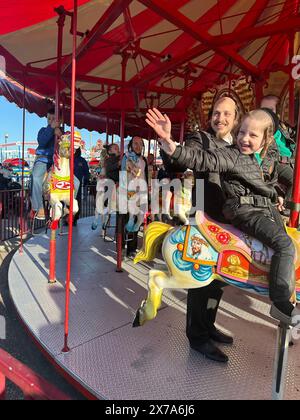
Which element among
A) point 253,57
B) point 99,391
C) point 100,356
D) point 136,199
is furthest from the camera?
point 253,57

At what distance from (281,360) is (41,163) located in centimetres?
301

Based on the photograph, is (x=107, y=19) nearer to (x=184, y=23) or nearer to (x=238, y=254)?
(x=184, y=23)

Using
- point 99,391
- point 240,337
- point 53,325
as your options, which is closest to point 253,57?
point 240,337

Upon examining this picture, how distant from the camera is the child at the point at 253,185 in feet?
4.07

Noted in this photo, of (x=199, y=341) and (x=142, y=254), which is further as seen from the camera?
(x=199, y=341)

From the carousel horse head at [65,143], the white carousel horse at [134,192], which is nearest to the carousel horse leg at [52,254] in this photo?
the carousel horse head at [65,143]

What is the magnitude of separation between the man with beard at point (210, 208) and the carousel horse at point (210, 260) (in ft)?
0.42

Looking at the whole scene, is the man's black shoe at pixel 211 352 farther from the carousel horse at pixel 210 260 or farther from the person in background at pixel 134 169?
the person in background at pixel 134 169

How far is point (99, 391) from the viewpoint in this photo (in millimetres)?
1516

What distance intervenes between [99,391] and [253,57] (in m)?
4.89

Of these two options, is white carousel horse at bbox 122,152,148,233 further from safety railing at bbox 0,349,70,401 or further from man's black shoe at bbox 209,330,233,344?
safety railing at bbox 0,349,70,401

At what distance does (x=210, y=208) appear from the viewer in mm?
1667

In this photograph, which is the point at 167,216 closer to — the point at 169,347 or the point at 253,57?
the point at 169,347

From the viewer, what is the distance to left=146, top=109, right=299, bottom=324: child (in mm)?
1241
